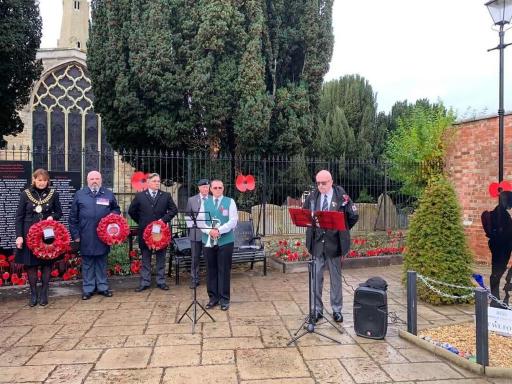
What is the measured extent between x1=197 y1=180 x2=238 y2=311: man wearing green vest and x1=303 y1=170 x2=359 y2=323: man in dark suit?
1.06m

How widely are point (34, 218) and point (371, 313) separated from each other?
180 inches

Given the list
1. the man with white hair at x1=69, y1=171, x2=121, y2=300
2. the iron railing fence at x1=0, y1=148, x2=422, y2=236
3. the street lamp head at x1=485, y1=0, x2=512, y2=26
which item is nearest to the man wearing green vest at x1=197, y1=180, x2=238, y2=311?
the man with white hair at x1=69, y1=171, x2=121, y2=300

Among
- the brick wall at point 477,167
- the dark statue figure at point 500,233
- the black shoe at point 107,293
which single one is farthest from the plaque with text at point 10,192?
the brick wall at point 477,167

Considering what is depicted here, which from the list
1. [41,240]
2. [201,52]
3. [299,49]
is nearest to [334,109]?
[299,49]

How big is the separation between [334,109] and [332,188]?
51.2 ft

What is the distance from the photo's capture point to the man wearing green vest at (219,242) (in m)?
5.52

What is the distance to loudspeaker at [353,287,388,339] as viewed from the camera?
179 inches

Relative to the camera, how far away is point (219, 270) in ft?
18.5

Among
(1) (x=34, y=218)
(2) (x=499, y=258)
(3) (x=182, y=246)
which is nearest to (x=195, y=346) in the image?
(3) (x=182, y=246)

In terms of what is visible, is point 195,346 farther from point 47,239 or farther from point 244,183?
point 244,183

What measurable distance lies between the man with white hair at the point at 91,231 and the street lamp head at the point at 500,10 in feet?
19.5

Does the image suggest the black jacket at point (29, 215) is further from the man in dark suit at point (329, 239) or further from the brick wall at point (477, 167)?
the brick wall at point (477, 167)

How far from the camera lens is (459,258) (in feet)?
18.3

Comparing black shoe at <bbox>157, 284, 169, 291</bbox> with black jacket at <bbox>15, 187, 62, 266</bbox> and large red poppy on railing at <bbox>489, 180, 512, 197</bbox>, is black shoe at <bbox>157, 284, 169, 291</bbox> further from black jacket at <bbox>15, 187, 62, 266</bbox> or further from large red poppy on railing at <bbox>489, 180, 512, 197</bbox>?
large red poppy on railing at <bbox>489, 180, 512, 197</bbox>
